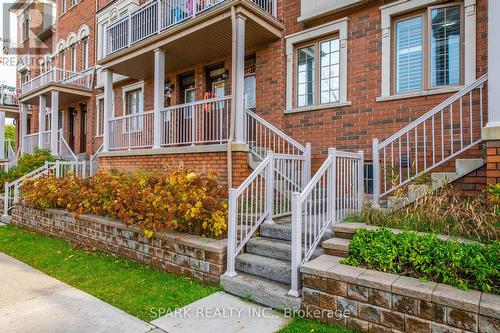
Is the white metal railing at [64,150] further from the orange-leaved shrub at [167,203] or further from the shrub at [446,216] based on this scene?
the shrub at [446,216]

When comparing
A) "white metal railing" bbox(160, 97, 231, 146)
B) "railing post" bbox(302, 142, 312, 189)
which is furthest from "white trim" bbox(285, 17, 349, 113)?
"railing post" bbox(302, 142, 312, 189)

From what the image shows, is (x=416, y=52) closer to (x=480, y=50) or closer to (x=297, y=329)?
(x=480, y=50)

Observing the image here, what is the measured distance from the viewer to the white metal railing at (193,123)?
731 cm

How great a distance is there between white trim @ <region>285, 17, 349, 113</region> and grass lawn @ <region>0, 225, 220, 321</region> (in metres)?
4.74

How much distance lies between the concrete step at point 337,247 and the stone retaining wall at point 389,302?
0.51 feet

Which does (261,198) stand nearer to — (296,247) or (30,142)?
(296,247)

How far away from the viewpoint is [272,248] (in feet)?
14.0

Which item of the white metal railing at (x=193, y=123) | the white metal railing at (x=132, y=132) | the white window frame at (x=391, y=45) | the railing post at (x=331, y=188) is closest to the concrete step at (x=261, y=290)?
the railing post at (x=331, y=188)

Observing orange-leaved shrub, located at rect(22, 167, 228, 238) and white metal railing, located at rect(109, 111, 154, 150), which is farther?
white metal railing, located at rect(109, 111, 154, 150)

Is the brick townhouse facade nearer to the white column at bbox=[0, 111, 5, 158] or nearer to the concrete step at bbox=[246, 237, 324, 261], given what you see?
the concrete step at bbox=[246, 237, 324, 261]

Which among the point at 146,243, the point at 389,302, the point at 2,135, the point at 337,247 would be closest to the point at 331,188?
the point at 337,247

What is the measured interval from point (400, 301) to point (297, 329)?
0.98 meters

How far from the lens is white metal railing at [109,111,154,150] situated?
873 cm

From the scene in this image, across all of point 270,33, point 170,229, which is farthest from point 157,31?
point 170,229
